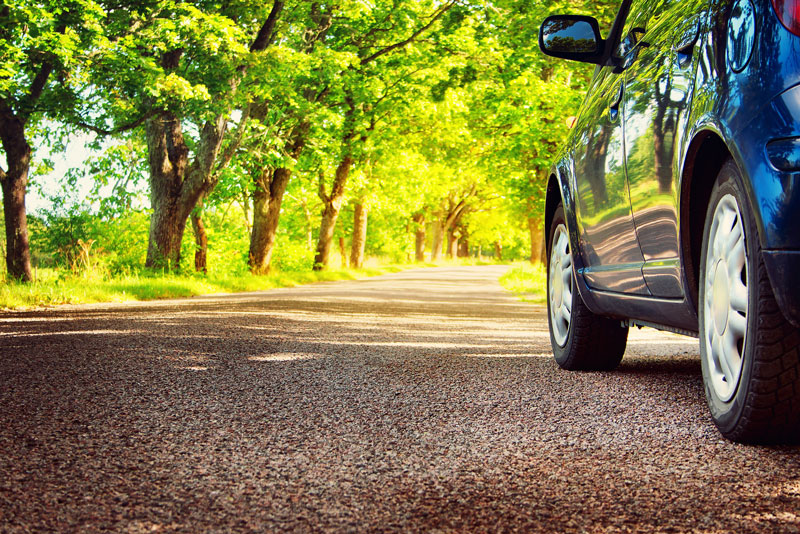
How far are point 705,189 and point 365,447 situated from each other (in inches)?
61.2

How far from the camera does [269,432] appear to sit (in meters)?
2.99

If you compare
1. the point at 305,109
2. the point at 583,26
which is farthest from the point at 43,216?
the point at 583,26

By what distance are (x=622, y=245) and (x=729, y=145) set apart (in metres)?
1.37

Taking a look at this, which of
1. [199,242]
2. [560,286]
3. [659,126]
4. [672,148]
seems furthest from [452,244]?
[672,148]

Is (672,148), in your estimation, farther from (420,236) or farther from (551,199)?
(420,236)

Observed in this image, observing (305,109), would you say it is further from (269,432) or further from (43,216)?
(269,432)

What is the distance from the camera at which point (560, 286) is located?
4887 millimetres

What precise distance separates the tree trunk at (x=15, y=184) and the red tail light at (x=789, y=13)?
14.8 metres

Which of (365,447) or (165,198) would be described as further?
(165,198)

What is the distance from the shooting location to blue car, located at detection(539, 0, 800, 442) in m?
2.16

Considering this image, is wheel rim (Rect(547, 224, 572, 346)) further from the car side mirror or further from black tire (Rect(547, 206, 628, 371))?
the car side mirror

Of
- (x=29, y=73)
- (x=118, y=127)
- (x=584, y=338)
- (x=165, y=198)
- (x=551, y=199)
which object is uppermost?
(x=29, y=73)

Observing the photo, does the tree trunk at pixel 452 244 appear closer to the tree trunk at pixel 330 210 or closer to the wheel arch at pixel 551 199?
the tree trunk at pixel 330 210

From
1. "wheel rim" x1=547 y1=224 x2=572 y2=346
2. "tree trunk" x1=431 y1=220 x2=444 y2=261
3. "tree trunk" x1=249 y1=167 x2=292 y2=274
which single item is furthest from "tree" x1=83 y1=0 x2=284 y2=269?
"tree trunk" x1=431 y1=220 x2=444 y2=261
